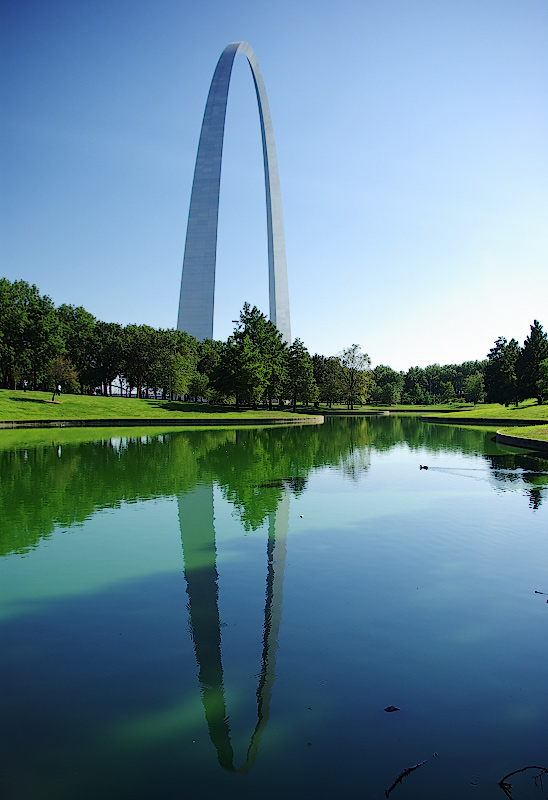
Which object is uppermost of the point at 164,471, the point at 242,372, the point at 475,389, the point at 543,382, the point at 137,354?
the point at 137,354

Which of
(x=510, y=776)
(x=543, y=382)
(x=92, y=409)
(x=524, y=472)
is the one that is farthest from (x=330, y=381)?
(x=510, y=776)

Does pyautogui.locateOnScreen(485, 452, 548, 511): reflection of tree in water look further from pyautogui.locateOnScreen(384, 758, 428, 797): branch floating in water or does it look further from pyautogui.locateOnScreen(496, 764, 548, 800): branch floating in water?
pyautogui.locateOnScreen(384, 758, 428, 797): branch floating in water

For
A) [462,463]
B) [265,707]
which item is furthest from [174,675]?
[462,463]

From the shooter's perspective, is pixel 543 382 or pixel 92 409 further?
pixel 543 382

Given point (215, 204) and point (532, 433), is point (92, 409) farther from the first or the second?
point (215, 204)

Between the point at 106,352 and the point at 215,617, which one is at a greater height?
the point at 106,352

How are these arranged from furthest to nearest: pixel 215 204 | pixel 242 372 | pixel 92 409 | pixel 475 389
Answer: pixel 475 389 < pixel 215 204 < pixel 242 372 < pixel 92 409

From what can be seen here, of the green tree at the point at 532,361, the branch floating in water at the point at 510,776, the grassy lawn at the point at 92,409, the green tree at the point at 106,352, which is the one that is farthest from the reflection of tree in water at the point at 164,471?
the green tree at the point at 106,352

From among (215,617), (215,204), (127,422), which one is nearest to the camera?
(215,617)

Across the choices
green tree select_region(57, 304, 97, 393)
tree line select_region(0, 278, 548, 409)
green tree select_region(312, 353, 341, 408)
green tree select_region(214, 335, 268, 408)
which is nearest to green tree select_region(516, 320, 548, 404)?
tree line select_region(0, 278, 548, 409)
